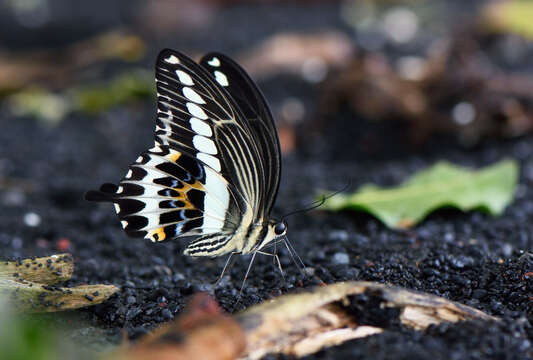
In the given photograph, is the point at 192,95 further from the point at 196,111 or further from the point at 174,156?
the point at 174,156

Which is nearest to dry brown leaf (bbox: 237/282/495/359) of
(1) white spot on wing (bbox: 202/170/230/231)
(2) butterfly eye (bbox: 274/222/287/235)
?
(2) butterfly eye (bbox: 274/222/287/235)

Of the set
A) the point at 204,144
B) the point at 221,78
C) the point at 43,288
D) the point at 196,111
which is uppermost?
the point at 221,78

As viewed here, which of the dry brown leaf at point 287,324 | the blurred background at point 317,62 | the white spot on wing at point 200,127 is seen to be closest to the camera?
the dry brown leaf at point 287,324

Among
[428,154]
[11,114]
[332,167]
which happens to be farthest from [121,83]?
[428,154]

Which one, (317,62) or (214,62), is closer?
(214,62)

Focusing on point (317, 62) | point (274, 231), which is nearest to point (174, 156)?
point (274, 231)

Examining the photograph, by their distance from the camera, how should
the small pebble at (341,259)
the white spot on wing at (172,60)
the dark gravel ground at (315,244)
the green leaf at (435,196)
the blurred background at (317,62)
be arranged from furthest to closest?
the blurred background at (317,62) → the green leaf at (435,196) → the small pebble at (341,259) → the white spot on wing at (172,60) → the dark gravel ground at (315,244)

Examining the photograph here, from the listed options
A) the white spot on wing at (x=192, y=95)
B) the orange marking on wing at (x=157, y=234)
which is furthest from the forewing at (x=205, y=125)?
the orange marking on wing at (x=157, y=234)

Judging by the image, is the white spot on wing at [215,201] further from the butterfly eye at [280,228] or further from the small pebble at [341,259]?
the small pebble at [341,259]
